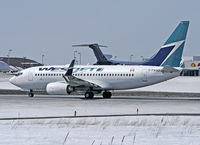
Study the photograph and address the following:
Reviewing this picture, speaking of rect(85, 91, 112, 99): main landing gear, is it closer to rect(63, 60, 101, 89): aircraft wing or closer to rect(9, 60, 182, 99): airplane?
rect(9, 60, 182, 99): airplane

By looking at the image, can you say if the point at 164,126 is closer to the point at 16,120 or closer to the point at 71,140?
the point at 71,140

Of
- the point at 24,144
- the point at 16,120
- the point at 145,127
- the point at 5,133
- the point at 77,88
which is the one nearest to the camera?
the point at 24,144

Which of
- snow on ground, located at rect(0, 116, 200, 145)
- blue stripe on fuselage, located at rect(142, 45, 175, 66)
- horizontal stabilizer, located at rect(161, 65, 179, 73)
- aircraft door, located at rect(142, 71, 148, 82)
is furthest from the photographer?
blue stripe on fuselage, located at rect(142, 45, 175, 66)

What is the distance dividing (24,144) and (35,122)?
6.22 m

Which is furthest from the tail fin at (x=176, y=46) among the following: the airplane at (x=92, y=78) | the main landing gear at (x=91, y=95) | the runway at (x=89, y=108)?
the runway at (x=89, y=108)

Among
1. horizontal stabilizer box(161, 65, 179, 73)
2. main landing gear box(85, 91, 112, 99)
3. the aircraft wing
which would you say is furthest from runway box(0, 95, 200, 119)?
main landing gear box(85, 91, 112, 99)

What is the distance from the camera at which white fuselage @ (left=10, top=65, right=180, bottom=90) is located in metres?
42.8

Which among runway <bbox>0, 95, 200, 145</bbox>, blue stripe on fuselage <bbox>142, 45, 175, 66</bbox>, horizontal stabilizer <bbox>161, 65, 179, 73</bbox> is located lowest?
runway <bbox>0, 95, 200, 145</bbox>

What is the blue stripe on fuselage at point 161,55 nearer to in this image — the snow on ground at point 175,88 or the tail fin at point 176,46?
the tail fin at point 176,46

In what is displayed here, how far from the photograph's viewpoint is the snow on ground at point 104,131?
60.5ft

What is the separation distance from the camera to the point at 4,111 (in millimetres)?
30078

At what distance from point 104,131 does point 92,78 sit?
24387mm

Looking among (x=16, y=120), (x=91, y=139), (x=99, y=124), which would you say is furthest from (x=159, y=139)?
(x=16, y=120)

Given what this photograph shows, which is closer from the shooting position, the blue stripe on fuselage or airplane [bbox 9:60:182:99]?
airplane [bbox 9:60:182:99]
